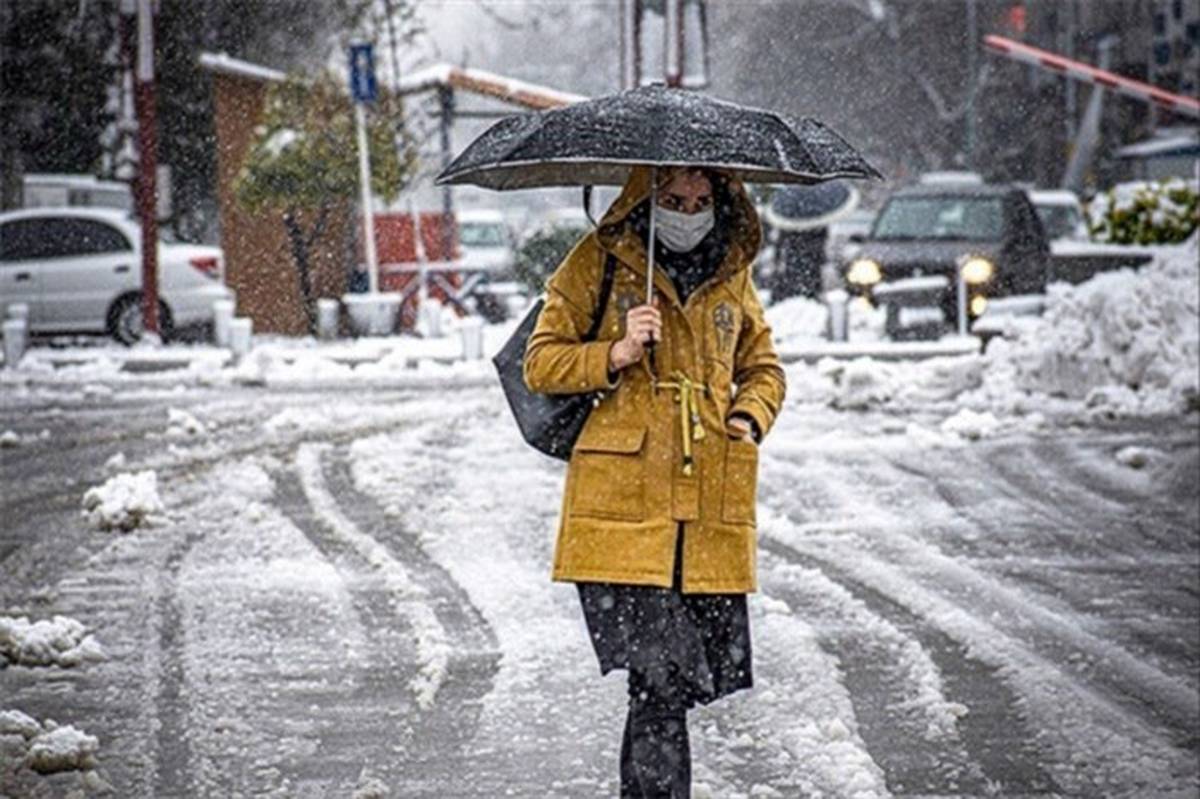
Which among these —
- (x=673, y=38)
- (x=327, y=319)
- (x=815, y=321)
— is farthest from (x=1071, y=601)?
(x=327, y=319)

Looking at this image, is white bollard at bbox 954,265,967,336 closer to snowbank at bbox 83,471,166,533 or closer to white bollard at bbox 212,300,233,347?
white bollard at bbox 212,300,233,347

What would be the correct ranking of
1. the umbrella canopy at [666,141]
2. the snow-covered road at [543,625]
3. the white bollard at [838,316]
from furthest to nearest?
the white bollard at [838,316]
the snow-covered road at [543,625]
the umbrella canopy at [666,141]

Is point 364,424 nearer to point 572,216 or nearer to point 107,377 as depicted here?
point 107,377

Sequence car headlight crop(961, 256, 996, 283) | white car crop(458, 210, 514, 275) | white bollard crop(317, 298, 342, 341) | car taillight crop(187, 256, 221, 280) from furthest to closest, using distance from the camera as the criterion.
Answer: white car crop(458, 210, 514, 275)
car taillight crop(187, 256, 221, 280)
white bollard crop(317, 298, 342, 341)
car headlight crop(961, 256, 996, 283)

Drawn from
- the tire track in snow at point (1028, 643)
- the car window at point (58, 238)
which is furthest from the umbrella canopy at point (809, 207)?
the tire track in snow at point (1028, 643)

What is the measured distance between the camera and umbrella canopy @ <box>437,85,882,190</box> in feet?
16.5

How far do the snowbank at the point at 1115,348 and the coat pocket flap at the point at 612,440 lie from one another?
1236cm

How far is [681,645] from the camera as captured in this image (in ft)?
16.8

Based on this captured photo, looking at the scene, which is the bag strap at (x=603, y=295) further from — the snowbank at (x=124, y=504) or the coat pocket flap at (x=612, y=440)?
the snowbank at (x=124, y=504)

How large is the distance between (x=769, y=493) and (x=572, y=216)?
2189 centimetres

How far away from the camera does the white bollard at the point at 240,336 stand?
2331 cm

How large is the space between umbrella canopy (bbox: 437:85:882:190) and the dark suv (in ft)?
58.0

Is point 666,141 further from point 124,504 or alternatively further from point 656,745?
point 124,504

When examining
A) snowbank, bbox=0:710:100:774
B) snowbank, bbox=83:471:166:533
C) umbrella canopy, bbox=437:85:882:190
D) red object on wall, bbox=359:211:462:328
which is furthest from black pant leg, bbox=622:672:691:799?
red object on wall, bbox=359:211:462:328
